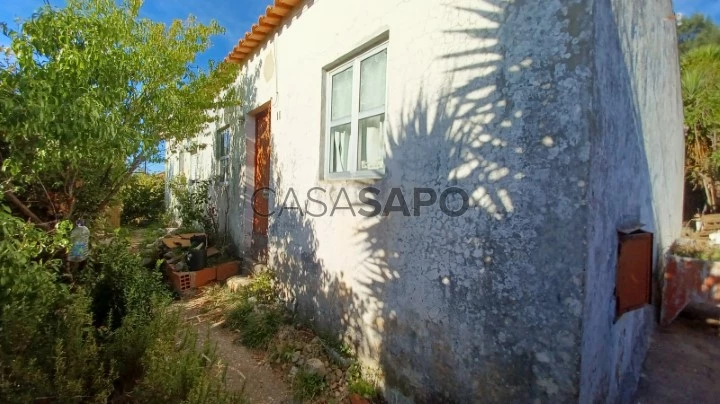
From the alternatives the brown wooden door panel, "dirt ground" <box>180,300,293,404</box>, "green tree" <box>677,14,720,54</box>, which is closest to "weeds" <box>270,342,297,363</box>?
"dirt ground" <box>180,300,293,404</box>

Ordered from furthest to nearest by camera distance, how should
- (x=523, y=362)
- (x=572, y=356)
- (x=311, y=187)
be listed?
(x=311, y=187) < (x=523, y=362) < (x=572, y=356)

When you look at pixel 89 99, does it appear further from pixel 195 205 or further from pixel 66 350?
pixel 195 205

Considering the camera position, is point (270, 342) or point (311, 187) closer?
point (270, 342)

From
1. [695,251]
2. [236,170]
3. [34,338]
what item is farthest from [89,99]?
[695,251]

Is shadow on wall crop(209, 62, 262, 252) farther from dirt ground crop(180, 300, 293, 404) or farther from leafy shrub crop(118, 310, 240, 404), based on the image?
leafy shrub crop(118, 310, 240, 404)

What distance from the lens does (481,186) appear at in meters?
2.09

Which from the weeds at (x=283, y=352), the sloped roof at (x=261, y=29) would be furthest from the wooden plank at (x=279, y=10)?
the weeds at (x=283, y=352)

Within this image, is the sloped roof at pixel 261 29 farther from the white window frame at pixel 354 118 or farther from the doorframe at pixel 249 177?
the white window frame at pixel 354 118

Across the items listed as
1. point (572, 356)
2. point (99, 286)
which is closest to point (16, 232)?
point (99, 286)

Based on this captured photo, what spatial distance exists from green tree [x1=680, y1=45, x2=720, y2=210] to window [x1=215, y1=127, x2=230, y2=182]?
433 inches

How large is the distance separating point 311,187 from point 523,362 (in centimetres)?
275

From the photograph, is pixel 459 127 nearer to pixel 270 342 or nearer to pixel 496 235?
pixel 496 235

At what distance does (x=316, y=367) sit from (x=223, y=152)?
5.83m

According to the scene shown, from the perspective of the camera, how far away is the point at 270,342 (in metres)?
3.62
